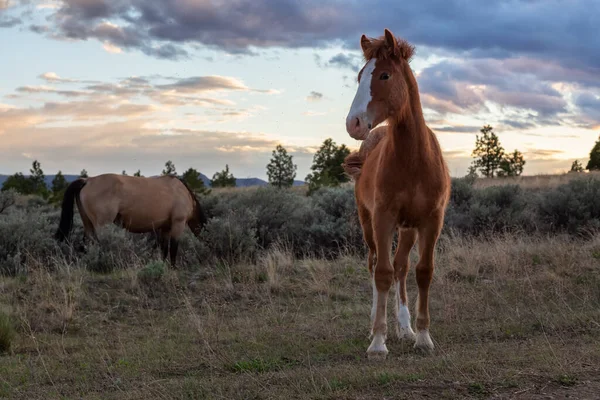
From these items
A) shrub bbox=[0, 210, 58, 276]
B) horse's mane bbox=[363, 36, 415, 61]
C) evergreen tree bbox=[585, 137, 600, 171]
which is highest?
evergreen tree bbox=[585, 137, 600, 171]

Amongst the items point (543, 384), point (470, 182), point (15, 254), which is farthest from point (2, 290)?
point (470, 182)

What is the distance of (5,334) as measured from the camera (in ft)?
22.3

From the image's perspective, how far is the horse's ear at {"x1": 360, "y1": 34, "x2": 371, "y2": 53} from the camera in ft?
18.7

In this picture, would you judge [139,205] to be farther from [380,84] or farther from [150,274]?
[380,84]

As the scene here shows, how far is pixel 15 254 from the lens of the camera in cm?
1138

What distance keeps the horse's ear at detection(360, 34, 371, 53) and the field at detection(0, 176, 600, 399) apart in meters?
2.70

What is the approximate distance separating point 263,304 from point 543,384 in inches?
188

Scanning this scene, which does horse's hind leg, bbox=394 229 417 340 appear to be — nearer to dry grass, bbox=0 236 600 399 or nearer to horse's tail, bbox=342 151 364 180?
dry grass, bbox=0 236 600 399

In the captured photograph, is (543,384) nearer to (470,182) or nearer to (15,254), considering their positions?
(15,254)

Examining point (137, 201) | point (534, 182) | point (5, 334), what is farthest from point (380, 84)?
point (534, 182)

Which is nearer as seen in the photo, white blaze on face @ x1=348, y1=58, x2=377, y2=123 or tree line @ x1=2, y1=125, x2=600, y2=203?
white blaze on face @ x1=348, y1=58, x2=377, y2=123

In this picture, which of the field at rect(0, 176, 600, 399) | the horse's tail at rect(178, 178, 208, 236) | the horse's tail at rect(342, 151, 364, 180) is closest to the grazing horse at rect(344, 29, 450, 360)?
the field at rect(0, 176, 600, 399)

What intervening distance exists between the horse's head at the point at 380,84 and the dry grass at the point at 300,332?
1978 millimetres

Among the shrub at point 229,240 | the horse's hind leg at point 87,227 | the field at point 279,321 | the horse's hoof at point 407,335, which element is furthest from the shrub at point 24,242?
the horse's hoof at point 407,335
